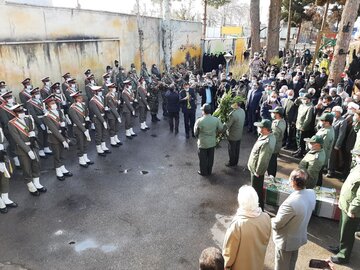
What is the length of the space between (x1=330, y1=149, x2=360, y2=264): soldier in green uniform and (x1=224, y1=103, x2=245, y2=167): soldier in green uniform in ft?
10.9

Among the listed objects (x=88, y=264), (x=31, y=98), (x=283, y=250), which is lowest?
(x=88, y=264)

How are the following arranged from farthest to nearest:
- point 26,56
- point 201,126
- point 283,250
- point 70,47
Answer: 1. point 70,47
2. point 26,56
3. point 201,126
4. point 283,250

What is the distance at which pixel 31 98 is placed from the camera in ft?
28.9

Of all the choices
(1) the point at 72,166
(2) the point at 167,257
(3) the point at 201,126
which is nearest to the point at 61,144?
(1) the point at 72,166

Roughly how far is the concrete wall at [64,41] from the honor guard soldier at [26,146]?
148 inches

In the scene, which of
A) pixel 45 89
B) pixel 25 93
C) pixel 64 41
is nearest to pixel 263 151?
pixel 25 93

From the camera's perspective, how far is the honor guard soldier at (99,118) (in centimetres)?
872

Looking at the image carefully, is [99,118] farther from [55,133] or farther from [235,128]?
[235,128]

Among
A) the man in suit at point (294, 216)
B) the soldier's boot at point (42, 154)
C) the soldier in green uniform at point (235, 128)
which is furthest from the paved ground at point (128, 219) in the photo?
the man in suit at point (294, 216)

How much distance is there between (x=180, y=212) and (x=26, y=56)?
7741 mm

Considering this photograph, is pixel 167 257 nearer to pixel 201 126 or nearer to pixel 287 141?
pixel 201 126

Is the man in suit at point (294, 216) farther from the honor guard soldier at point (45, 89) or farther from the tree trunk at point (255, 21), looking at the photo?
the tree trunk at point (255, 21)

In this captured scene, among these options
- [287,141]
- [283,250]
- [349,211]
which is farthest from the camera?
[287,141]

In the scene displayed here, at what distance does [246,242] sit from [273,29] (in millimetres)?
17105
